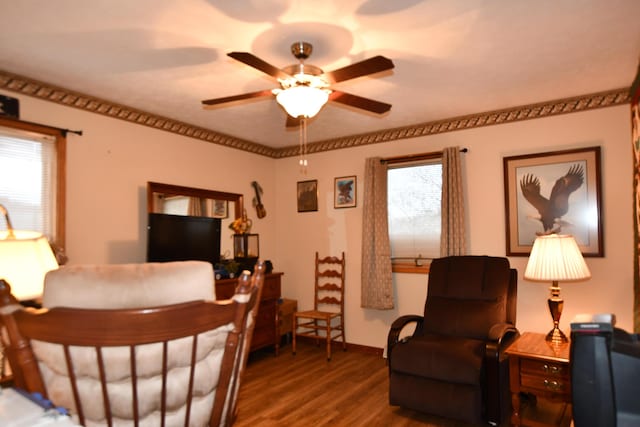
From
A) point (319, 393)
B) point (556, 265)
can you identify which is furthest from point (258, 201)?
point (556, 265)

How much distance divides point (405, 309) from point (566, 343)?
5.87 ft

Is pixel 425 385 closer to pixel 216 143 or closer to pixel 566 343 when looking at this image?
pixel 566 343

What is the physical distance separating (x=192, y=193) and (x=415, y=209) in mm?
2352

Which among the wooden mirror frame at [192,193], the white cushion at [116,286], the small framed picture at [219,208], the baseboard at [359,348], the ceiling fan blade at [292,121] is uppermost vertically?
the ceiling fan blade at [292,121]

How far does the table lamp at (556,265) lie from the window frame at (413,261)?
59.3 inches

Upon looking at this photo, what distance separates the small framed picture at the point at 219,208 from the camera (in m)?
4.41

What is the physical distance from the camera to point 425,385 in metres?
2.82

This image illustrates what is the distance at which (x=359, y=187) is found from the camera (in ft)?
15.5

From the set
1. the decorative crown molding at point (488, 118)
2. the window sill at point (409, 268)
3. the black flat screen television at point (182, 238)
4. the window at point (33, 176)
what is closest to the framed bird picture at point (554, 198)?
the decorative crown molding at point (488, 118)

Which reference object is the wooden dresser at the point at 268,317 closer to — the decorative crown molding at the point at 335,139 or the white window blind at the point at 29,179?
the decorative crown molding at the point at 335,139

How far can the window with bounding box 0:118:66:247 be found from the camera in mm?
2840

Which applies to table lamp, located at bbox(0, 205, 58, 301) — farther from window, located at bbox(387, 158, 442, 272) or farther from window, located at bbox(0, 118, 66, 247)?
window, located at bbox(387, 158, 442, 272)

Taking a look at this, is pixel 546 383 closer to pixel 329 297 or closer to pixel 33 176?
pixel 329 297

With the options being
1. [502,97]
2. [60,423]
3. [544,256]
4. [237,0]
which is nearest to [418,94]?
[502,97]
